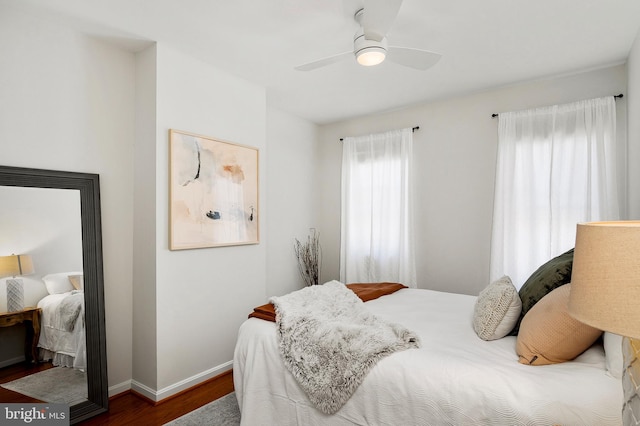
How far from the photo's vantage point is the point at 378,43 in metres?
2.11

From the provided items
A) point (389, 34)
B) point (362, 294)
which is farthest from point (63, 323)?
point (389, 34)

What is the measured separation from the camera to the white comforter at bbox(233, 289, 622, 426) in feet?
4.43

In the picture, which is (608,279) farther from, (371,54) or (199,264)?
(199,264)

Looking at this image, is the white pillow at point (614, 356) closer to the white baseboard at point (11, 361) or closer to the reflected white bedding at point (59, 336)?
the reflected white bedding at point (59, 336)

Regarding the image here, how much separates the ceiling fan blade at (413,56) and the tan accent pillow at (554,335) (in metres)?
1.54

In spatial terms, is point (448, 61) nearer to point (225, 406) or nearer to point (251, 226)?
point (251, 226)

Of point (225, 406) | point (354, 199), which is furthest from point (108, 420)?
point (354, 199)

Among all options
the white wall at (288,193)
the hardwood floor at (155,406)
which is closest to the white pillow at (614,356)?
the hardwood floor at (155,406)

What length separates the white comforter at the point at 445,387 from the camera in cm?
135

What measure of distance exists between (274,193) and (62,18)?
2.46 m

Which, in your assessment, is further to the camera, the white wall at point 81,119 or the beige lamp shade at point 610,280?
the white wall at point 81,119

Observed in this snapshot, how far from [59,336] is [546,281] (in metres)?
2.98

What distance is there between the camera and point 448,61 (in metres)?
3.01

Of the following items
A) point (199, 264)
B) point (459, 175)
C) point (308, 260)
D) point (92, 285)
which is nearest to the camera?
point (92, 285)
